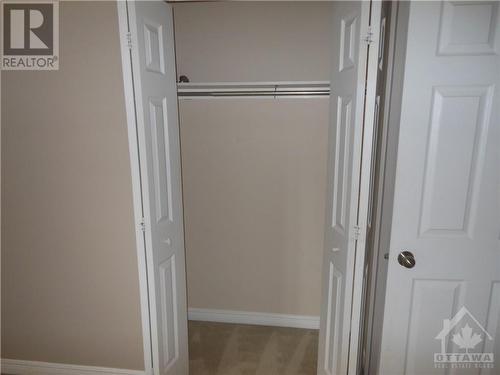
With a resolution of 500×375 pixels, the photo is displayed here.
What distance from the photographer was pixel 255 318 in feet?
9.50

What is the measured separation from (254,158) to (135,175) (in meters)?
1.08

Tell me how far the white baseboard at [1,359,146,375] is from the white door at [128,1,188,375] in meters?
0.34

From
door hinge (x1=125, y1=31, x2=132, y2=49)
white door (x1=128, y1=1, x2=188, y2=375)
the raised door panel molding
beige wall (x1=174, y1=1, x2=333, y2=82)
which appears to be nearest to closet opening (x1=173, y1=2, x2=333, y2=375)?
beige wall (x1=174, y1=1, x2=333, y2=82)

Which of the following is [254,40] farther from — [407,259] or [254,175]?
[407,259]

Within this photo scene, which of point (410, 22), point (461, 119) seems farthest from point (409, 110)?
point (410, 22)

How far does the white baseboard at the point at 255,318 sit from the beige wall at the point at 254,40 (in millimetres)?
1835

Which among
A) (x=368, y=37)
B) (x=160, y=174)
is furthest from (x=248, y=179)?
(x=368, y=37)

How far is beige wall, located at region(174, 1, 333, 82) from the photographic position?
2.48 metres

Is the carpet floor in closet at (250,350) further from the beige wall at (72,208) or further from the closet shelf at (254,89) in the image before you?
the closet shelf at (254,89)

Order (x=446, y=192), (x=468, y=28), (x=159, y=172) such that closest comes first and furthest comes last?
(x=468, y=28)
(x=446, y=192)
(x=159, y=172)

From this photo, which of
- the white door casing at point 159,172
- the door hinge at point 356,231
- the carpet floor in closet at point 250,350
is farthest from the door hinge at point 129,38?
the carpet floor in closet at point 250,350

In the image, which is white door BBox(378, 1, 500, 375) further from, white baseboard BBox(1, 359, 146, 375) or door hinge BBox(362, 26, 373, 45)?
white baseboard BBox(1, 359, 146, 375)

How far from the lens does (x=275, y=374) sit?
2.34 meters

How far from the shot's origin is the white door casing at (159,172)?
5.62ft
